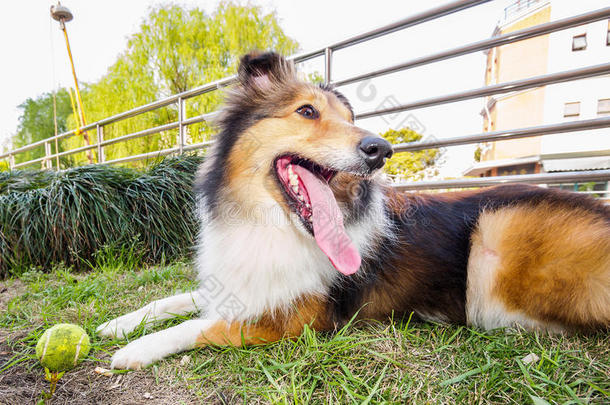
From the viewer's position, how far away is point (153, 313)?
1749 mm

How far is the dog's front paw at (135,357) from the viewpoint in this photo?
132cm

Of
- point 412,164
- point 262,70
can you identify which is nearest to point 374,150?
point 262,70

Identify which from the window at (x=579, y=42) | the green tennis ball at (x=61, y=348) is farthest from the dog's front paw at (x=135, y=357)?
the window at (x=579, y=42)

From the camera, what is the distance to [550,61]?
11539mm

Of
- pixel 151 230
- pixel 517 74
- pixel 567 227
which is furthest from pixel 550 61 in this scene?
pixel 151 230

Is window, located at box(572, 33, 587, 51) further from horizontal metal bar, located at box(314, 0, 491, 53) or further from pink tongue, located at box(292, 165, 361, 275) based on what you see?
pink tongue, located at box(292, 165, 361, 275)

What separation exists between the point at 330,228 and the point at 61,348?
1.18 m

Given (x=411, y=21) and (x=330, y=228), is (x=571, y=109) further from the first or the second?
(x=330, y=228)

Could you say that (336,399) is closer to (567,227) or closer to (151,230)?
(567,227)

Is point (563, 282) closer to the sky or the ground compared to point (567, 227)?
closer to the ground

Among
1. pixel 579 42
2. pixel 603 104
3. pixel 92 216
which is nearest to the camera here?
pixel 92 216

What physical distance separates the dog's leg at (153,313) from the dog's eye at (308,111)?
45.1 inches

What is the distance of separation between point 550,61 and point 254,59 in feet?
46.2

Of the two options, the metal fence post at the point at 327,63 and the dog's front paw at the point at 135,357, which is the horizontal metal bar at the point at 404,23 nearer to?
the metal fence post at the point at 327,63
